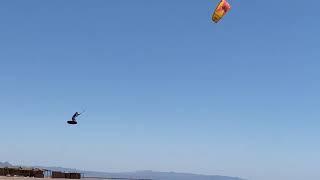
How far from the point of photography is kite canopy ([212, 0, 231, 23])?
43250 millimetres

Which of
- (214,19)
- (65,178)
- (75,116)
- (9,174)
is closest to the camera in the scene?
(214,19)

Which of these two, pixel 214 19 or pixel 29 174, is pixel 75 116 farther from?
pixel 29 174

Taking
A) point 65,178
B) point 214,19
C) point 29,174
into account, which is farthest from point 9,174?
point 214,19

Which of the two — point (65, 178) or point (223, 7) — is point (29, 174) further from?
point (223, 7)

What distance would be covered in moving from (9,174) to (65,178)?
7.53 meters

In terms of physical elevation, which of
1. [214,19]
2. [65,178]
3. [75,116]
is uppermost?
[214,19]

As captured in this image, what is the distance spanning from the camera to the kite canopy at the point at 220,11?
142 feet

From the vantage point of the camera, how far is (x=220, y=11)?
43.8 metres

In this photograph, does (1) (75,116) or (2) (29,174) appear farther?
(2) (29,174)

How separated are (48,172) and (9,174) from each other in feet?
23.0

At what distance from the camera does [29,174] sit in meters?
65.2


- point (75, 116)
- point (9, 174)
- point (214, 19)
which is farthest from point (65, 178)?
point (214, 19)

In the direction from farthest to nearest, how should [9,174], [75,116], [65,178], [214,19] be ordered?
[65,178] < [9,174] < [75,116] < [214,19]

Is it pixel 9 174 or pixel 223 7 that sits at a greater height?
pixel 223 7
